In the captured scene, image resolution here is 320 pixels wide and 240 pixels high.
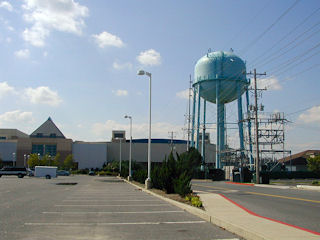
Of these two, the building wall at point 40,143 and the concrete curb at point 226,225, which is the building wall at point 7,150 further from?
the concrete curb at point 226,225

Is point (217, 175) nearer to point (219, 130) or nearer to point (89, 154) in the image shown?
point (219, 130)

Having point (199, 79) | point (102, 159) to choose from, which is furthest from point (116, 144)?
point (199, 79)

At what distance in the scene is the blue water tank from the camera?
57.4 metres

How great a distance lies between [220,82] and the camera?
5762 centimetres

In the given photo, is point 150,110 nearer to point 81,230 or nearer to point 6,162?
Result: point 81,230

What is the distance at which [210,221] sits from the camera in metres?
11.1

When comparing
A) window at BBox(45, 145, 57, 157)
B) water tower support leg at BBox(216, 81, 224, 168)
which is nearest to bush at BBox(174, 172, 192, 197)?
water tower support leg at BBox(216, 81, 224, 168)

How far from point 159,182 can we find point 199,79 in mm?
37437

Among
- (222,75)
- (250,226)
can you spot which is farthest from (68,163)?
(250,226)

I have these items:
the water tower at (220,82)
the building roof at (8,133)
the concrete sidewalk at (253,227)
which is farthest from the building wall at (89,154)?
the concrete sidewalk at (253,227)

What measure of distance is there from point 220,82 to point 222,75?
114cm

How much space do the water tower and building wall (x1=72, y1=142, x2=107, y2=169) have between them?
61167 millimetres

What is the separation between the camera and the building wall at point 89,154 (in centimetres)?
11550

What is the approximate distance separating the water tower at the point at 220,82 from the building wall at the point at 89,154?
61167 mm
